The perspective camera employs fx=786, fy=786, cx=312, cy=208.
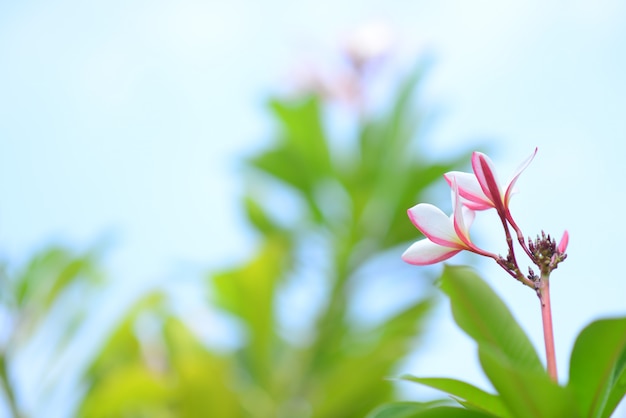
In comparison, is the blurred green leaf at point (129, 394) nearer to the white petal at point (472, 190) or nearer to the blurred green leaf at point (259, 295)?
the blurred green leaf at point (259, 295)

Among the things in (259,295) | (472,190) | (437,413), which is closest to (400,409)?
(437,413)

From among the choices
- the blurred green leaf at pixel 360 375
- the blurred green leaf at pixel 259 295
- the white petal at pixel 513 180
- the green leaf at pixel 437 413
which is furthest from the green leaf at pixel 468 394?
the blurred green leaf at pixel 259 295

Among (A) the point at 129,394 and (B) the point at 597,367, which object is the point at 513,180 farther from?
(A) the point at 129,394

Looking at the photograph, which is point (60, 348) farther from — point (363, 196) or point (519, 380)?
point (519, 380)

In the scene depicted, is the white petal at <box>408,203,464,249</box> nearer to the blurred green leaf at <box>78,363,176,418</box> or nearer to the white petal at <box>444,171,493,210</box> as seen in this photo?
the white petal at <box>444,171,493,210</box>

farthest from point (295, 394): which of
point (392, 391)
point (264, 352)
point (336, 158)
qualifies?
point (336, 158)
